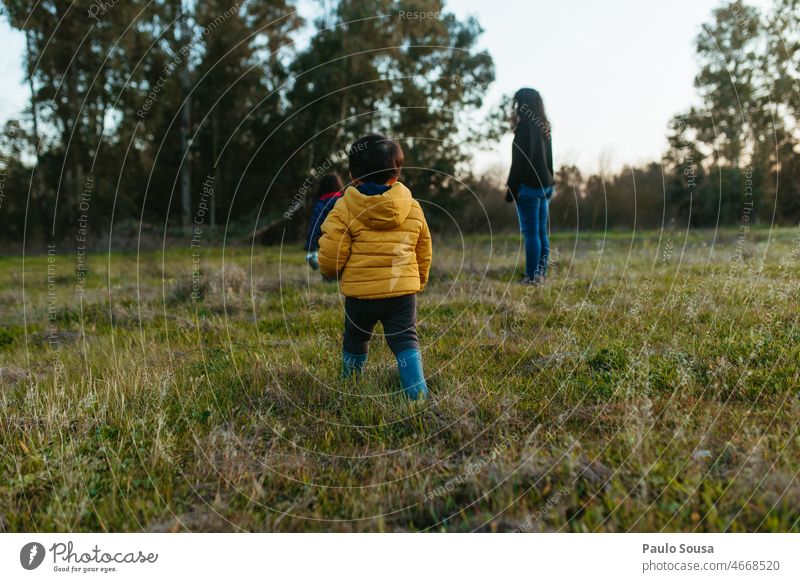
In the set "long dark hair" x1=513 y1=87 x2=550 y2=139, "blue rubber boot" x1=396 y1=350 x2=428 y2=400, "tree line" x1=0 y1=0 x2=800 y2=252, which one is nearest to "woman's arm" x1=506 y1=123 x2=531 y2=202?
"long dark hair" x1=513 y1=87 x2=550 y2=139

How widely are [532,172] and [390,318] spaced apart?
3.96 m

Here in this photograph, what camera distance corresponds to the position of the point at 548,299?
6234 millimetres

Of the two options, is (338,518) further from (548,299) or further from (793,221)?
(793,221)

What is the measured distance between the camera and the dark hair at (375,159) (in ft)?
12.4

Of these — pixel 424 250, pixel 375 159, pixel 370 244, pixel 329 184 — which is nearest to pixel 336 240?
pixel 370 244

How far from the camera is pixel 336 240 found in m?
3.88

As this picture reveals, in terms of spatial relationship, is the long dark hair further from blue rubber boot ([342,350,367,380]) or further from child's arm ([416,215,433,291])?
blue rubber boot ([342,350,367,380])

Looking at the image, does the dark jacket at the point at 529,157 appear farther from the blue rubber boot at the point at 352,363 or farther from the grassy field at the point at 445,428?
the blue rubber boot at the point at 352,363

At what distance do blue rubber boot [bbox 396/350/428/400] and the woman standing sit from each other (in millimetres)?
3472

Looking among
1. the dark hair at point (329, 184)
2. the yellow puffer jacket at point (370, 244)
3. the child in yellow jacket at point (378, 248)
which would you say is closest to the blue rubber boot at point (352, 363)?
the child in yellow jacket at point (378, 248)

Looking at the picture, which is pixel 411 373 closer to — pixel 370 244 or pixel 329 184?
pixel 370 244

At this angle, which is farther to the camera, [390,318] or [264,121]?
[264,121]
